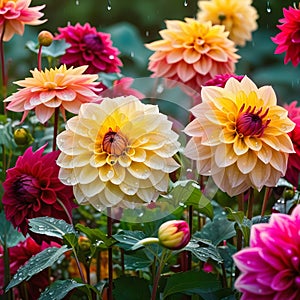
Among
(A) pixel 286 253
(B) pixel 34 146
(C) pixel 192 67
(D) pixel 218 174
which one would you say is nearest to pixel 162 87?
(C) pixel 192 67

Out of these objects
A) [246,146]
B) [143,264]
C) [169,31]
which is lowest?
[143,264]

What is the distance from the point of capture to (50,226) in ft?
2.45

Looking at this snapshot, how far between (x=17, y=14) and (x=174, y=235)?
441mm

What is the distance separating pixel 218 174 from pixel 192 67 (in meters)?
0.29

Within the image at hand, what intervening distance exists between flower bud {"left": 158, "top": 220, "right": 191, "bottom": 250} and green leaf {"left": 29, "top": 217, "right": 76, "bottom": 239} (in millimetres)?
134

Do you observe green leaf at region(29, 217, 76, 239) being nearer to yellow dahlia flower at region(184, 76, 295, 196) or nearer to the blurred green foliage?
yellow dahlia flower at region(184, 76, 295, 196)

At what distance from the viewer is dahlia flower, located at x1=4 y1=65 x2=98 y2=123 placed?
0.80m

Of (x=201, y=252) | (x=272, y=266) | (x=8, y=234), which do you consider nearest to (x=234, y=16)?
(x=8, y=234)

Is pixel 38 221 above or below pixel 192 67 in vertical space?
below

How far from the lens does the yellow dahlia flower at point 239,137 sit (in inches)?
29.1

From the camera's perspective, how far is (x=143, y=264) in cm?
85

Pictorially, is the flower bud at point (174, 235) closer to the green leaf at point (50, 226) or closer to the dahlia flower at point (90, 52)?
the green leaf at point (50, 226)

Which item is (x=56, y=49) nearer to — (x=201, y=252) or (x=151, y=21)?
(x=201, y=252)

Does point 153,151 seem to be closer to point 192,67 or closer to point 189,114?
point 189,114
